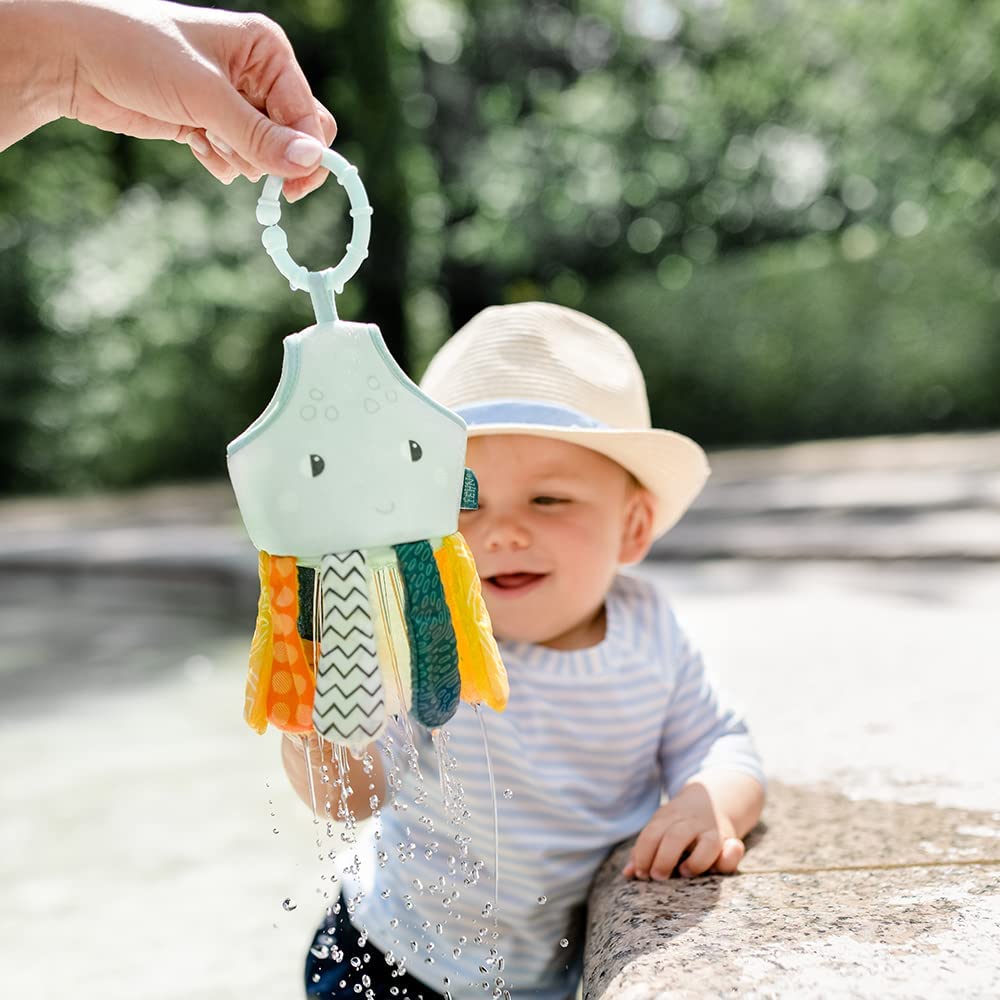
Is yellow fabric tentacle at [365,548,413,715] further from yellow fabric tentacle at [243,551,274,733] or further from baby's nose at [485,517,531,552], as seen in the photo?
baby's nose at [485,517,531,552]

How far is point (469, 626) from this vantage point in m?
1.36

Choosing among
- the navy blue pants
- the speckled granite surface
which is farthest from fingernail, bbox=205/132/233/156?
the navy blue pants

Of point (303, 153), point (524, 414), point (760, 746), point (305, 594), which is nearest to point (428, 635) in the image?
point (305, 594)

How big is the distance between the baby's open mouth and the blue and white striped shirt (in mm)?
133

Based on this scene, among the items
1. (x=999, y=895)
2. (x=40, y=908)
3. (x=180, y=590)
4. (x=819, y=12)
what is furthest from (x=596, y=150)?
(x=999, y=895)

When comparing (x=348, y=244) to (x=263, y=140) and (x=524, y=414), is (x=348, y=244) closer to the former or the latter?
(x=263, y=140)

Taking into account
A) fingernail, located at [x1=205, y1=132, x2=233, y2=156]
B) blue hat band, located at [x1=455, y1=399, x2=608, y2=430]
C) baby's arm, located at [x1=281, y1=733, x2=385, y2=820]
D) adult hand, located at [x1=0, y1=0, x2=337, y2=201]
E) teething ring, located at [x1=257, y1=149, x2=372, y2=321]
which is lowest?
baby's arm, located at [x1=281, y1=733, x2=385, y2=820]

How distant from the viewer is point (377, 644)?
127 cm

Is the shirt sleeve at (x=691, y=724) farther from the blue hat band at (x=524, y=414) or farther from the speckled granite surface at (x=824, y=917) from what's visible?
the blue hat band at (x=524, y=414)

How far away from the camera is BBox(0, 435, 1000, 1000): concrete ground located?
1.46 m

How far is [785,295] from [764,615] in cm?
1079

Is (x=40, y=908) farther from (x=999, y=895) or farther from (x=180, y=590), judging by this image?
(x=180, y=590)

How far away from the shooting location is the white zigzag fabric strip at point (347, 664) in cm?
124

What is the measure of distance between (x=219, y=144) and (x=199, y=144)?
112 mm
